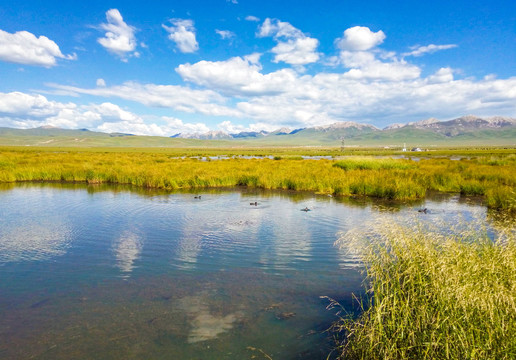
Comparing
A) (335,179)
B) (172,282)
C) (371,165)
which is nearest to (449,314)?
(172,282)

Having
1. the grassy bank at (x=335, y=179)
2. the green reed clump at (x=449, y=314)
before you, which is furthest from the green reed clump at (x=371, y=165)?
the green reed clump at (x=449, y=314)

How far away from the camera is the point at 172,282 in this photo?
8898mm

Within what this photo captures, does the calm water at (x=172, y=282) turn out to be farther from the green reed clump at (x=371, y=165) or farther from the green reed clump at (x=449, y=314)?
the green reed clump at (x=371, y=165)

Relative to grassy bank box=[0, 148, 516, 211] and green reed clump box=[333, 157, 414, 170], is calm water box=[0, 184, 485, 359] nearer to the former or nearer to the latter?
grassy bank box=[0, 148, 516, 211]

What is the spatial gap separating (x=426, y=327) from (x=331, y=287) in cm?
374

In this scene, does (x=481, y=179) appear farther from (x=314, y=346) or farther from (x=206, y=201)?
(x=314, y=346)

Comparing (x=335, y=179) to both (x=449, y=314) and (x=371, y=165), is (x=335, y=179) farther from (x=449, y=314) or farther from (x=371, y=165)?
(x=449, y=314)

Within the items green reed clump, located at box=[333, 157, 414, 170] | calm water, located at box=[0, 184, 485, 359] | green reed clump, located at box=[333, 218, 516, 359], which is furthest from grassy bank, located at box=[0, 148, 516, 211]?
green reed clump, located at box=[333, 218, 516, 359]

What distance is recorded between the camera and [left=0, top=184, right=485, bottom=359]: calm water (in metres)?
6.23

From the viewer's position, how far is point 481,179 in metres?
26.5

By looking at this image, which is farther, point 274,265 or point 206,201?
point 206,201

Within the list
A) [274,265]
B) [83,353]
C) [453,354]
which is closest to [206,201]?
[274,265]

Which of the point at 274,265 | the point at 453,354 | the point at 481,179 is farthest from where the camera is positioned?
the point at 481,179

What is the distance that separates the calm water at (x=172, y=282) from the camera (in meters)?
6.23
